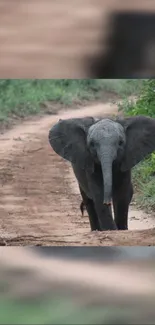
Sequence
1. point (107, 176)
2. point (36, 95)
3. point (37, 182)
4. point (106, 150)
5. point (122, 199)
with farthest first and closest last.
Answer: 1. point (36, 95)
2. point (37, 182)
3. point (122, 199)
4. point (106, 150)
5. point (107, 176)

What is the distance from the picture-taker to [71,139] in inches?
115

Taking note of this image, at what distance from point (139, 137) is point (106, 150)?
0.38 m

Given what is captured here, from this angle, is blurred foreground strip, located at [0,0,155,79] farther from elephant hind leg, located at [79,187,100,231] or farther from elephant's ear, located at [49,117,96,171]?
elephant hind leg, located at [79,187,100,231]

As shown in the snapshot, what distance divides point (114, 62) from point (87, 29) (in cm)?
2

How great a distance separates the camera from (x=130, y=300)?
0.45 metres

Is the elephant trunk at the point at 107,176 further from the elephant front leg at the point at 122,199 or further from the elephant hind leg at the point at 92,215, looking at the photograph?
the elephant hind leg at the point at 92,215

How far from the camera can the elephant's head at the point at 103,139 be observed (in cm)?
268

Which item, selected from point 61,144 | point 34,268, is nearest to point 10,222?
point 61,144

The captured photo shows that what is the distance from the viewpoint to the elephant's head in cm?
268

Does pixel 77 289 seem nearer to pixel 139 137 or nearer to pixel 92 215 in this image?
pixel 139 137

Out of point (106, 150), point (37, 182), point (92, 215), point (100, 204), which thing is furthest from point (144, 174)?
point (37, 182)

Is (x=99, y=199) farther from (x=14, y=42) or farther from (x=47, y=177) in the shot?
(x=47, y=177)

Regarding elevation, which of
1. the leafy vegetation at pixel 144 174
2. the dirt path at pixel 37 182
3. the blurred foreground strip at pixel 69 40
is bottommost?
the dirt path at pixel 37 182

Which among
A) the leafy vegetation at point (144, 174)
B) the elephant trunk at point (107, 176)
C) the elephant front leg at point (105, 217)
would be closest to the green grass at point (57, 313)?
the elephant trunk at point (107, 176)
